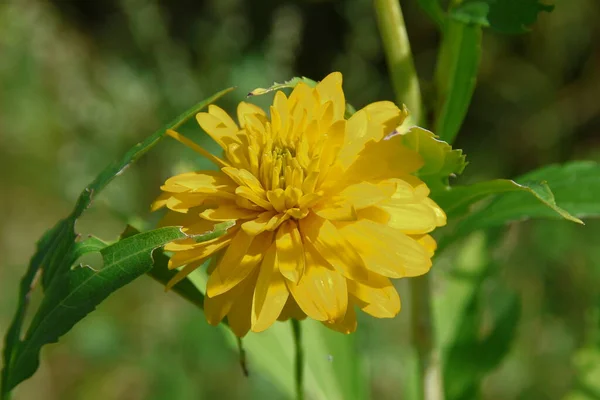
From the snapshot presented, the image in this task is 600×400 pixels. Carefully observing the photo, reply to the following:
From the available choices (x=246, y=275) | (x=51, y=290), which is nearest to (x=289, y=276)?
(x=246, y=275)

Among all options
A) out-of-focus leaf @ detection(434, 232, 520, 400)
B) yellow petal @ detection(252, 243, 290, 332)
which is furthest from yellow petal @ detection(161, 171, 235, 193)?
out-of-focus leaf @ detection(434, 232, 520, 400)

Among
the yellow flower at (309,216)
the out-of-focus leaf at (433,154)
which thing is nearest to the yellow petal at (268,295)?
the yellow flower at (309,216)

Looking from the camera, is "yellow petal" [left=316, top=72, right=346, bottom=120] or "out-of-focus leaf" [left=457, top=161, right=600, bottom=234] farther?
"out-of-focus leaf" [left=457, top=161, right=600, bottom=234]

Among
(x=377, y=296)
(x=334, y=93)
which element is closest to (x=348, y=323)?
(x=377, y=296)

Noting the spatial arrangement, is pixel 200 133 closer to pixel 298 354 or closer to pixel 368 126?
pixel 298 354

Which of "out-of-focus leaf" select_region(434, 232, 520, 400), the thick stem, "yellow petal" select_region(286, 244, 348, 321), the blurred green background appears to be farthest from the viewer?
the blurred green background

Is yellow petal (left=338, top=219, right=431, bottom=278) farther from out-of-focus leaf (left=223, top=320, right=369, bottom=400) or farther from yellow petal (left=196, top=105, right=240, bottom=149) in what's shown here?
out-of-focus leaf (left=223, top=320, right=369, bottom=400)
